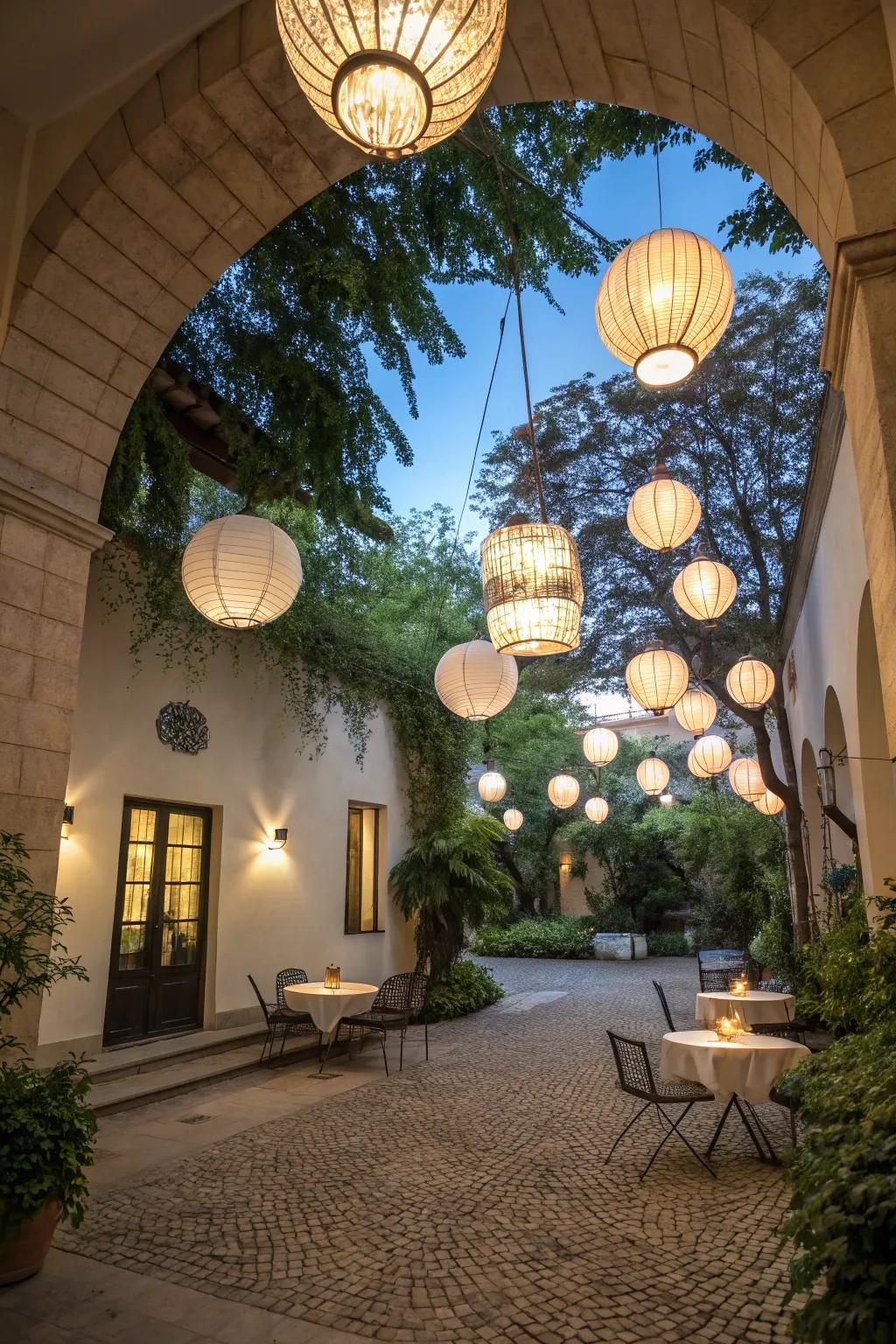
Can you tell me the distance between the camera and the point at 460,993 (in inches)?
403

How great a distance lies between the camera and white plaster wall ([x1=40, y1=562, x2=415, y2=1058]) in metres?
6.77

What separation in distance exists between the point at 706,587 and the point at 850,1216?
546 centimetres

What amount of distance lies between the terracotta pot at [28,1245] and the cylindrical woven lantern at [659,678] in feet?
18.2

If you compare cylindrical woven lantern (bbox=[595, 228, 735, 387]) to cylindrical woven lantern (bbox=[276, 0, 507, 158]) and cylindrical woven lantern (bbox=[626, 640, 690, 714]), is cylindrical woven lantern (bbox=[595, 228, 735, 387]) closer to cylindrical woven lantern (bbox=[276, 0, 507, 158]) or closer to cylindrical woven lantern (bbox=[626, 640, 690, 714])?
cylindrical woven lantern (bbox=[276, 0, 507, 158])

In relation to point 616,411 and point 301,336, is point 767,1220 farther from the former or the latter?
point 616,411

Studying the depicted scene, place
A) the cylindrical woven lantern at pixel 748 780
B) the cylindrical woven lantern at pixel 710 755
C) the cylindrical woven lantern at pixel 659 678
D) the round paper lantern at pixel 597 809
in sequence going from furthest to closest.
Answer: the round paper lantern at pixel 597 809 < the cylindrical woven lantern at pixel 748 780 < the cylindrical woven lantern at pixel 710 755 < the cylindrical woven lantern at pixel 659 678

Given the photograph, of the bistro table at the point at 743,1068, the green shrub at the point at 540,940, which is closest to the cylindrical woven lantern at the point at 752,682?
the bistro table at the point at 743,1068

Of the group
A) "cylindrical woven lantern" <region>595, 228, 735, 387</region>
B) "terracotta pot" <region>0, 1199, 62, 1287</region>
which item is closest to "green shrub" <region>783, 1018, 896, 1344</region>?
"cylindrical woven lantern" <region>595, 228, 735, 387</region>

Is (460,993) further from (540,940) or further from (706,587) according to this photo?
(540,940)

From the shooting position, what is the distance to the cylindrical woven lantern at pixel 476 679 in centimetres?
657

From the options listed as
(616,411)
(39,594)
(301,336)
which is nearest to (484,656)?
(301,336)

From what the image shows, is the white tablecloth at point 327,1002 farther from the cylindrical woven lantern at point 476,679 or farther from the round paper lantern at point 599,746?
the round paper lantern at point 599,746

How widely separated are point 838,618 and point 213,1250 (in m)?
6.00

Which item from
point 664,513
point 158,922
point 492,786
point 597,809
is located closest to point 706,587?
point 664,513
